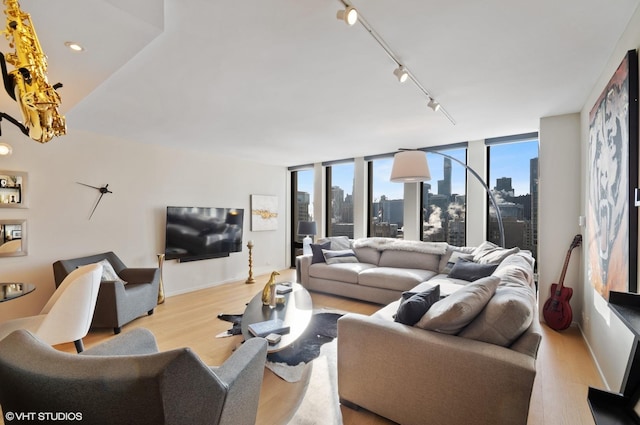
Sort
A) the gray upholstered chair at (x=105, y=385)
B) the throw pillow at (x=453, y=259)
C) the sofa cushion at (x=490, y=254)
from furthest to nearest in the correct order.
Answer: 1. the throw pillow at (x=453, y=259)
2. the sofa cushion at (x=490, y=254)
3. the gray upholstered chair at (x=105, y=385)

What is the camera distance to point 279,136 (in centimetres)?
425

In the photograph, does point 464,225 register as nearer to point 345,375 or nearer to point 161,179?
point 345,375

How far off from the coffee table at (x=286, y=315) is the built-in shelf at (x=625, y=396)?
5.52ft

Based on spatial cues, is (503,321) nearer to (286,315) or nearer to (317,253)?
(286,315)

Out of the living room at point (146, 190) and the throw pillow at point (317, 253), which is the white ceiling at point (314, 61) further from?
the throw pillow at point (317, 253)

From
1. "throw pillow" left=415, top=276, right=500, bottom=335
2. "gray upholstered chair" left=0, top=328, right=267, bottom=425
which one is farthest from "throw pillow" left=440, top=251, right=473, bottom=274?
"gray upholstered chair" left=0, top=328, right=267, bottom=425

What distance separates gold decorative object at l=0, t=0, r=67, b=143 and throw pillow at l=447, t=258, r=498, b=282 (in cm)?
407

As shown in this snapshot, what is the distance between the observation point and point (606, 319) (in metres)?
2.27

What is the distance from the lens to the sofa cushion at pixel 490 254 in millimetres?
3500

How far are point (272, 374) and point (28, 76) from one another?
95.0 inches

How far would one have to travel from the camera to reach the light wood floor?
1.89 m

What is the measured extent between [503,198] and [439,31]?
3.62 m

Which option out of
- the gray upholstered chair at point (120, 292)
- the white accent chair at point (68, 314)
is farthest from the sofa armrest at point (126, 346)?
the gray upholstered chair at point (120, 292)

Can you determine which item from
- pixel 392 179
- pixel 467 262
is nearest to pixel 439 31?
pixel 392 179
